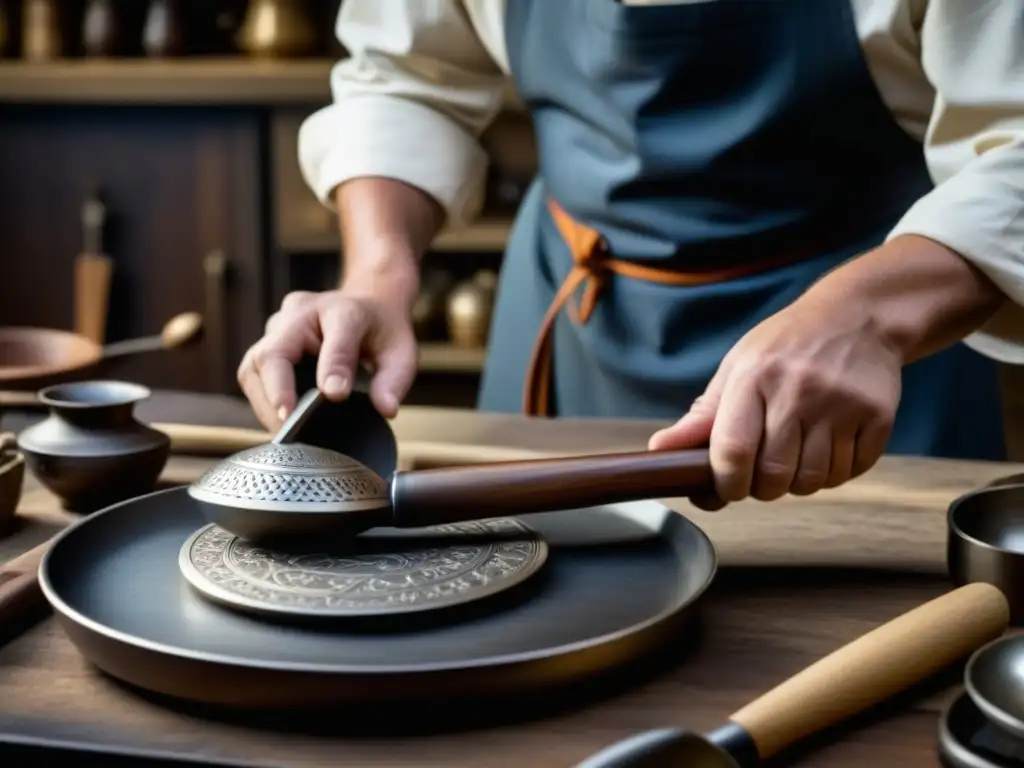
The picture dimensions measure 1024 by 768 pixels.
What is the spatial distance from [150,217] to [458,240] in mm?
654

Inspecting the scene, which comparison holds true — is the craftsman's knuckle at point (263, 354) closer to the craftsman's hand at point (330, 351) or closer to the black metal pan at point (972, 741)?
the craftsman's hand at point (330, 351)

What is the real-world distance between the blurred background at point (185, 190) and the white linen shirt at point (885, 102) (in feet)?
3.51

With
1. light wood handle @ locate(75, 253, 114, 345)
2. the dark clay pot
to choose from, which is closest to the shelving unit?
light wood handle @ locate(75, 253, 114, 345)

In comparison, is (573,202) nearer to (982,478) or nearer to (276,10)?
(982,478)

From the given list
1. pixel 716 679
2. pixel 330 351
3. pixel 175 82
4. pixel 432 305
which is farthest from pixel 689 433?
pixel 175 82

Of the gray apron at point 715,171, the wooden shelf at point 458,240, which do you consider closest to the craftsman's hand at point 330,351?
the gray apron at point 715,171

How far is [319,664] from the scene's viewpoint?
55 cm

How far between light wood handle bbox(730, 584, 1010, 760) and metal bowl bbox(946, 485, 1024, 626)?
0.09 ft

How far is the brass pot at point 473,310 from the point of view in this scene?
97.6 inches

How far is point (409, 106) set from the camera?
4.32ft

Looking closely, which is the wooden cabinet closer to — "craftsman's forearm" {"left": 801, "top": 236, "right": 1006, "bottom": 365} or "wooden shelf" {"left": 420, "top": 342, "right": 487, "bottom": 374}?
"wooden shelf" {"left": 420, "top": 342, "right": 487, "bottom": 374}

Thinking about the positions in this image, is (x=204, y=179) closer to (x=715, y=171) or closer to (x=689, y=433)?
(x=715, y=171)

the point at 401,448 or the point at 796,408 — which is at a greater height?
the point at 796,408

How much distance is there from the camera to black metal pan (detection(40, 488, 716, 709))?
545 mm
